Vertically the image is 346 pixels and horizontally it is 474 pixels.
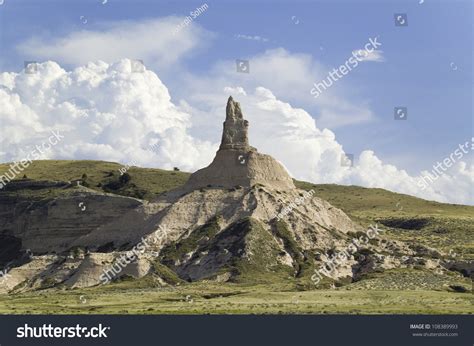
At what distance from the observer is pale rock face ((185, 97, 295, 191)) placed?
169 metres

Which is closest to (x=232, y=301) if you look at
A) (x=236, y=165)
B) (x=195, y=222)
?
(x=195, y=222)

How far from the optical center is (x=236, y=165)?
16950cm

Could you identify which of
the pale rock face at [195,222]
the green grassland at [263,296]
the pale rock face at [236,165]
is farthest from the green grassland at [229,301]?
the pale rock face at [236,165]

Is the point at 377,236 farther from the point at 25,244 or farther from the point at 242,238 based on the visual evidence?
the point at 25,244

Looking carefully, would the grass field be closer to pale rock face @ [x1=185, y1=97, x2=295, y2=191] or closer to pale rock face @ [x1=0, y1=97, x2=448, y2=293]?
pale rock face @ [x1=0, y1=97, x2=448, y2=293]

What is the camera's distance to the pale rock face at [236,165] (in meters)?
169

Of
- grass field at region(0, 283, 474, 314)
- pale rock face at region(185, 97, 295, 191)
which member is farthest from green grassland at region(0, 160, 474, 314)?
pale rock face at region(185, 97, 295, 191)

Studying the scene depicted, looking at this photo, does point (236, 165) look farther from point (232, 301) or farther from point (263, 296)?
point (232, 301)

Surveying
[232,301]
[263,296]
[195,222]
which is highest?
[195,222]

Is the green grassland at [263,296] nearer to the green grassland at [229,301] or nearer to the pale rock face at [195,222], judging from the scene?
the green grassland at [229,301]

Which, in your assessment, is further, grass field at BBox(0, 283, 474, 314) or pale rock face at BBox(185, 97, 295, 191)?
pale rock face at BBox(185, 97, 295, 191)

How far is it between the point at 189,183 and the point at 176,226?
55.3 ft
